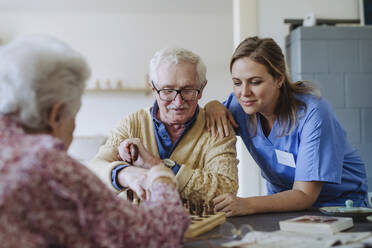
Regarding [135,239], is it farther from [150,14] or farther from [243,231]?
[150,14]

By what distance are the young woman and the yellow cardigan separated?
0.26 feet

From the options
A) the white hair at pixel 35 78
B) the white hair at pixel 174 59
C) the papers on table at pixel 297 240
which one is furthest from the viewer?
the white hair at pixel 174 59

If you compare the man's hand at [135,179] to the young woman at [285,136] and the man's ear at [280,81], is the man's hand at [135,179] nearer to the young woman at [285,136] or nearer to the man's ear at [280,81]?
the young woman at [285,136]

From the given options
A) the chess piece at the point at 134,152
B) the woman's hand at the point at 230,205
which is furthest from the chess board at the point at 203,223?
the chess piece at the point at 134,152

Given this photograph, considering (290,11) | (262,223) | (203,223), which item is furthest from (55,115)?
(290,11)

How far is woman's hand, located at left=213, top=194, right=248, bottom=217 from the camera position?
1.47 m

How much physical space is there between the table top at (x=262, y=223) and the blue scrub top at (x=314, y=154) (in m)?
0.19

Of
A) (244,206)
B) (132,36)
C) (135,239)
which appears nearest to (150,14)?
(132,36)

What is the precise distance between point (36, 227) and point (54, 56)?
14.2 inches

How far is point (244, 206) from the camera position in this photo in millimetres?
1489

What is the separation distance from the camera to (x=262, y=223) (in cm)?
132

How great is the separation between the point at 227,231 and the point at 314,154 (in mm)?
628

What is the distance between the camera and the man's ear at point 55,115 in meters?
0.90

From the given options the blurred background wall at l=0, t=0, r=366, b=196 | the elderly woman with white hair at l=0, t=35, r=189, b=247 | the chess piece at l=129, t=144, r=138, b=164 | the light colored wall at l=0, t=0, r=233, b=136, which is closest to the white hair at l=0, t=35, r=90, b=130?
the elderly woman with white hair at l=0, t=35, r=189, b=247
